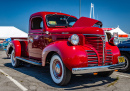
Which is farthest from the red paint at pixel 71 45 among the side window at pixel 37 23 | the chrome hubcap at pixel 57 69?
the chrome hubcap at pixel 57 69

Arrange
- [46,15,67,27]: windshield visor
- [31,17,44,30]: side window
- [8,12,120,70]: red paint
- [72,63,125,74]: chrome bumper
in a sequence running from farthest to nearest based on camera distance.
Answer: [31,17,44,30]: side window < [46,15,67,27]: windshield visor < [8,12,120,70]: red paint < [72,63,125,74]: chrome bumper

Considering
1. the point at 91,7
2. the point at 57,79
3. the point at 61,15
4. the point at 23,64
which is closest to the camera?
the point at 57,79

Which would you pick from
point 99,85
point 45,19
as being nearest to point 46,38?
point 45,19

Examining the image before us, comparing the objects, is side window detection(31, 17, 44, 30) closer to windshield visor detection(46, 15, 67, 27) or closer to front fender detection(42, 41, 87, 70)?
windshield visor detection(46, 15, 67, 27)

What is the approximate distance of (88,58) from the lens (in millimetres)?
3756

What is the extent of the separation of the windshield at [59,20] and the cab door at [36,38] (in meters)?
0.27

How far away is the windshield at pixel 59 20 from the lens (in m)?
5.05

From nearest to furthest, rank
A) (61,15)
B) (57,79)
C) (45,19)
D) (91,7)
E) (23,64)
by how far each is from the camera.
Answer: (57,79)
(45,19)
(61,15)
(23,64)
(91,7)

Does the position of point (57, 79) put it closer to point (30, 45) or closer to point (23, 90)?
point (23, 90)

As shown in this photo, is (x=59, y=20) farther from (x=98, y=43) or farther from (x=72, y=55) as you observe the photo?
(x=72, y=55)

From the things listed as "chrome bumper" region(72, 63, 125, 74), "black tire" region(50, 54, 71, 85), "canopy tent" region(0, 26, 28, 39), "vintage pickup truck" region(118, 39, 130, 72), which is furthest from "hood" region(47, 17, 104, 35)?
"canopy tent" region(0, 26, 28, 39)

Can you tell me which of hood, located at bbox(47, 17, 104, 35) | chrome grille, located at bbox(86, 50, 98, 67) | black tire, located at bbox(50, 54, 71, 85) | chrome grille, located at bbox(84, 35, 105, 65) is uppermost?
hood, located at bbox(47, 17, 104, 35)

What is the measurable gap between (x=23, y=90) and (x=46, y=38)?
172 centimetres

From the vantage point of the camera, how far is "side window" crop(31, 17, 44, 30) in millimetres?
5197
